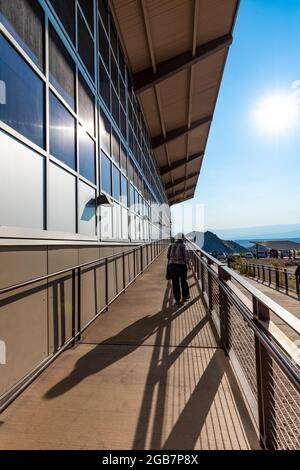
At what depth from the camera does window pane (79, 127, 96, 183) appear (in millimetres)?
5105

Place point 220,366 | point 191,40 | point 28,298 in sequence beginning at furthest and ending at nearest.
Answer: point 191,40, point 220,366, point 28,298

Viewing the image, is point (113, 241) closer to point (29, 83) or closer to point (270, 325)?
point (29, 83)

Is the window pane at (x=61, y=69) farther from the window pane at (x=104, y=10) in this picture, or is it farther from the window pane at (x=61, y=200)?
the window pane at (x=104, y=10)

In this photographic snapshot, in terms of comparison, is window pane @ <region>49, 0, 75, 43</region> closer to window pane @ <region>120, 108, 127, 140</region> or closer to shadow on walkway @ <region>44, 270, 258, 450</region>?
window pane @ <region>120, 108, 127, 140</region>

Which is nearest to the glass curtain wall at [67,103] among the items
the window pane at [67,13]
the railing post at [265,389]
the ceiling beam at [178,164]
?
the window pane at [67,13]

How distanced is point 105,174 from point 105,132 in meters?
1.02

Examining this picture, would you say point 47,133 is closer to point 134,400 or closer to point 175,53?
point 134,400

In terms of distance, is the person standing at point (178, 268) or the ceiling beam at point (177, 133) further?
the ceiling beam at point (177, 133)

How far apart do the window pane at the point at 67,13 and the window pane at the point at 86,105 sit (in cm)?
70

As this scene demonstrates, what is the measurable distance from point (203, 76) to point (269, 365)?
13146 mm

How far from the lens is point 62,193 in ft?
13.9

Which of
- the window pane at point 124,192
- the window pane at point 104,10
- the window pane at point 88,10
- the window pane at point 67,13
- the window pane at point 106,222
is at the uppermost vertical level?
the window pane at point 104,10

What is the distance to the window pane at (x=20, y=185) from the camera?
2.80 metres

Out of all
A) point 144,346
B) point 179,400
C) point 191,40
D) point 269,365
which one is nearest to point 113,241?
point 144,346
